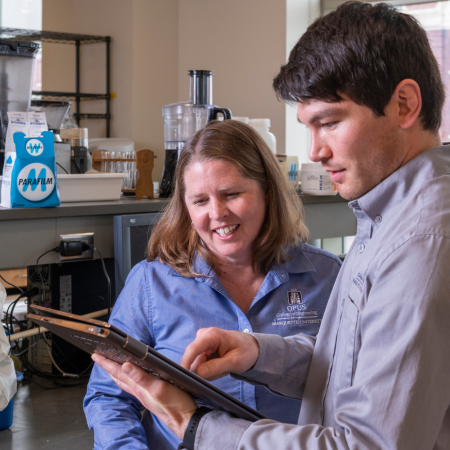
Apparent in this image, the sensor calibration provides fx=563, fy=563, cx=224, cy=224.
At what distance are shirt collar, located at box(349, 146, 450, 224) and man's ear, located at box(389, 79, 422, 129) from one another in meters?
0.04

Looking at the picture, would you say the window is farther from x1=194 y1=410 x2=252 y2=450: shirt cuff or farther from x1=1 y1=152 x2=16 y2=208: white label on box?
x1=194 y1=410 x2=252 y2=450: shirt cuff

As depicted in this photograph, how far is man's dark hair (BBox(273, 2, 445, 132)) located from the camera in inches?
24.5

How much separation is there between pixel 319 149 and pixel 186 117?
5.59 feet

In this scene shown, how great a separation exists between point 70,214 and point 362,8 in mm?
1221

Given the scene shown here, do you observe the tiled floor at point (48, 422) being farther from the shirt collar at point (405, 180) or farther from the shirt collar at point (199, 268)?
the shirt collar at point (405, 180)

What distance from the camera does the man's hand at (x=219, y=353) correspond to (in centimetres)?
80

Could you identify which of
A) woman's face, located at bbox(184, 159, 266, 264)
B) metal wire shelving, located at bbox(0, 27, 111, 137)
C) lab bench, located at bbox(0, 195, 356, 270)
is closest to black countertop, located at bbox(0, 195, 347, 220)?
lab bench, located at bbox(0, 195, 356, 270)

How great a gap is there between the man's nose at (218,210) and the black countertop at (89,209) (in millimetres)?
659

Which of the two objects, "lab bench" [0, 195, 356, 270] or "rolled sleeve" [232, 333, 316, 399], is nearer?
"rolled sleeve" [232, 333, 316, 399]

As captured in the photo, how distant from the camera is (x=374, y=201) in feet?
2.15

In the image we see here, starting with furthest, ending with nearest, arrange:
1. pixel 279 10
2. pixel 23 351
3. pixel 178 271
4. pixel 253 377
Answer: pixel 279 10 → pixel 23 351 → pixel 178 271 → pixel 253 377

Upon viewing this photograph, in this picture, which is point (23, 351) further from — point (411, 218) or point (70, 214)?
point (411, 218)

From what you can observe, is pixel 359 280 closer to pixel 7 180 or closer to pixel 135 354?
pixel 135 354

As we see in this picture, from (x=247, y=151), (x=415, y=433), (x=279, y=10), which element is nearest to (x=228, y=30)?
(x=279, y=10)
